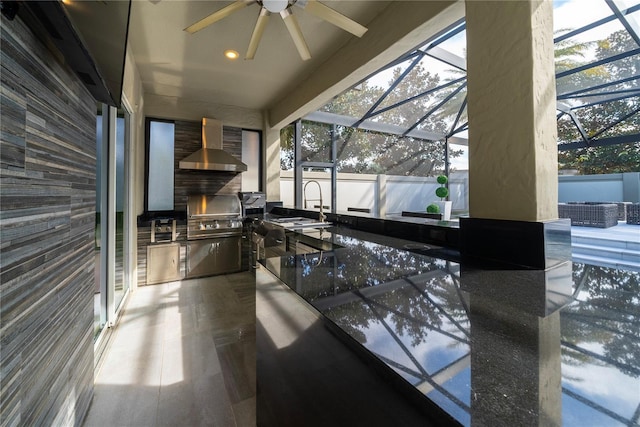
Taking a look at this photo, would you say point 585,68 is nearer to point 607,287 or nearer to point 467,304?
point 607,287

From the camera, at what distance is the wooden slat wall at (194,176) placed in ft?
13.9

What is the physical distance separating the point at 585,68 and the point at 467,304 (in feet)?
12.3

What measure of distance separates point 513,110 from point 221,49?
110 inches

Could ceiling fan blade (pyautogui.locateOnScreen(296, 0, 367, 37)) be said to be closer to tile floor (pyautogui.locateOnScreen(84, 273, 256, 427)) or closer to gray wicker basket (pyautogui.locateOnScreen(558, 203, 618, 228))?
gray wicker basket (pyautogui.locateOnScreen(558, 203, 618, 228))

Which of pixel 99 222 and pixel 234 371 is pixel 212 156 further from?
pixel 234 371

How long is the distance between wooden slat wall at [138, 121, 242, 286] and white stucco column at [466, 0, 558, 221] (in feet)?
12.8

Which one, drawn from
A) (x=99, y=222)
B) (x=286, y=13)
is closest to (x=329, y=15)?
(x=286, y=13)

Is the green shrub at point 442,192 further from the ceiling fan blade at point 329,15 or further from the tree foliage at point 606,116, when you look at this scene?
the ceiling fan blade at point 329,15

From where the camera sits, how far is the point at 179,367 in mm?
1894

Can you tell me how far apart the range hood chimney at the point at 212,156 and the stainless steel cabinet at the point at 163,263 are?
1.20 m

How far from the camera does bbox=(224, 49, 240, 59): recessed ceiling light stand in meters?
2.85

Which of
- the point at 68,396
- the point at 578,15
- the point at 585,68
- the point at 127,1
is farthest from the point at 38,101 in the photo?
the point at 585,68

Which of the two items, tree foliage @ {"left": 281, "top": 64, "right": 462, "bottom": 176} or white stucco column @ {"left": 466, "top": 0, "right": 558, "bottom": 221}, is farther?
tree foliage @ {"left": 281, "top": 64, "right": 462, "bottom": 176}

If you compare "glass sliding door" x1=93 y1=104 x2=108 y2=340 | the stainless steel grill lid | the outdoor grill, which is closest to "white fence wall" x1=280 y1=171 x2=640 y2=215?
the stainless steel grill lid
